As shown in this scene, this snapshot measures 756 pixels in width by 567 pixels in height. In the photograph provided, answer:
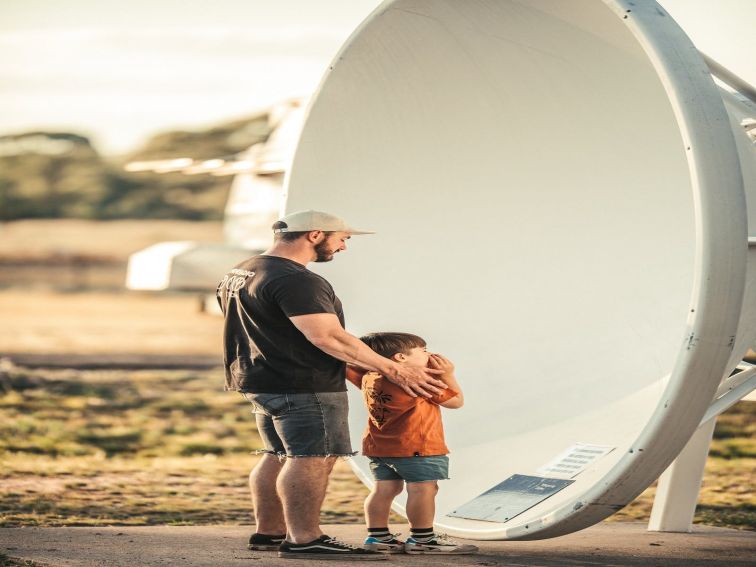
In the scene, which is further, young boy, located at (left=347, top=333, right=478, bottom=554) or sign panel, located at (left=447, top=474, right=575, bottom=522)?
sign panel, located at (left=447, top=474, right=575, bottom=522)

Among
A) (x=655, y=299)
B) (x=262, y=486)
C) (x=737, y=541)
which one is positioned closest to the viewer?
(x=262, y=486)

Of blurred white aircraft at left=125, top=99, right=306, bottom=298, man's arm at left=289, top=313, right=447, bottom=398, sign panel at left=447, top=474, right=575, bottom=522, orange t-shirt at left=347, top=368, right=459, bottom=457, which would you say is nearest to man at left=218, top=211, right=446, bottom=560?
man's arm at left=289, top=313, right=447, bottom=398

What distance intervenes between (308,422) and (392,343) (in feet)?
1.68

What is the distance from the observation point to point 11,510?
22.3 ft

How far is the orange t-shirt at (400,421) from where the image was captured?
5109 mm

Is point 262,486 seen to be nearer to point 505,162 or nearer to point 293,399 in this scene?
point 293,399

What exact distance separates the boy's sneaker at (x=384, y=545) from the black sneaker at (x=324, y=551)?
14cm

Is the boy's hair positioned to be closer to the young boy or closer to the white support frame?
the young boy

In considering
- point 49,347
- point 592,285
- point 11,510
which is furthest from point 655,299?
point 49,347

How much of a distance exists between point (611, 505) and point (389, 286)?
2.17 meters

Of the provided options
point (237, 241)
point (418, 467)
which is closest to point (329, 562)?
point (418, 467)

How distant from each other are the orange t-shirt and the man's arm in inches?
6.4

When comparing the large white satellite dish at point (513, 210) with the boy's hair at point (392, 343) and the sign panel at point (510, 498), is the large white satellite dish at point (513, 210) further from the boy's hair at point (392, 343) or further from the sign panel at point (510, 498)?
the boy's hair at point (392, 343)

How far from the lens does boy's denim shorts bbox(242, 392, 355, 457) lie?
196 inches
